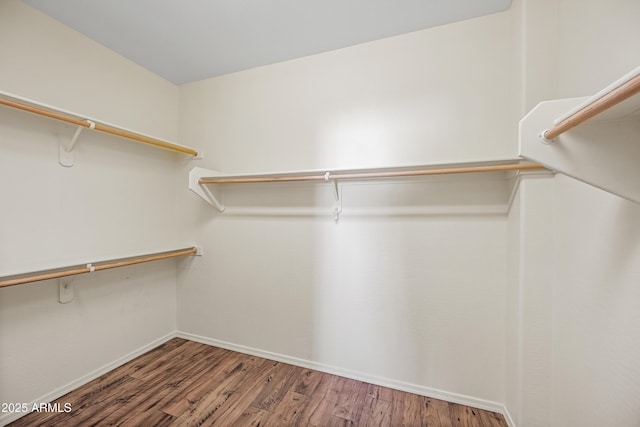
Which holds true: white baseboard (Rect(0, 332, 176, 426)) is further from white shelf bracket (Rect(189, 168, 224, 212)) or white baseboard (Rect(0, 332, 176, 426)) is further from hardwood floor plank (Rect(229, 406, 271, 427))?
white shelf bracket (Rect(189, 168, 224, 212))

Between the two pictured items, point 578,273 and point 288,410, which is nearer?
point 578,273

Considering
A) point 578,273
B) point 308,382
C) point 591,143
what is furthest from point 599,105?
point 308,382

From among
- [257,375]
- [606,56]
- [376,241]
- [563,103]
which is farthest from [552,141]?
[257,375]

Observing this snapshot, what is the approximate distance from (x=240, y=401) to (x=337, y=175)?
1465 millimetres

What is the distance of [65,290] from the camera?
60.1 inches

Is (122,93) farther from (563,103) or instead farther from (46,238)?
(563,103)

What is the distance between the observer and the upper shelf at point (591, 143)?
63 centimetres

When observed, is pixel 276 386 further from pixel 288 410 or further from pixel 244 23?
pixel 244 23

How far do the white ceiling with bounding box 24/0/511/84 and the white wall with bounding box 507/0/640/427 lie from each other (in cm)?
48

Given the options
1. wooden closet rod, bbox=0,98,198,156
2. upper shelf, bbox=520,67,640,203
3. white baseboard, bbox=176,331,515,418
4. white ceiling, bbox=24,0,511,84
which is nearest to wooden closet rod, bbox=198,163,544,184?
wooden closet rod, bbox=0,98,198,156

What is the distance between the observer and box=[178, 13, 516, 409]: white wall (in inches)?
57.3

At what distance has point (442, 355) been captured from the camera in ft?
4.99

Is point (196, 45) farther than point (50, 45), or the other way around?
point (196, 45)

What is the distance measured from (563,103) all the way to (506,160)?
1.84 ft
